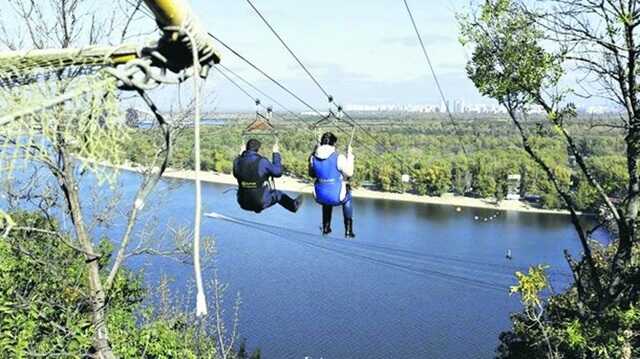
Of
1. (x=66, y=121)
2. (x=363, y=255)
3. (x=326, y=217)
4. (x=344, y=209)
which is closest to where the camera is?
(x=66, y=121)

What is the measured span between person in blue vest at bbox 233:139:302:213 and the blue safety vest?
21.0 inches

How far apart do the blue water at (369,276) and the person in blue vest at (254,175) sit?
2.34 metres

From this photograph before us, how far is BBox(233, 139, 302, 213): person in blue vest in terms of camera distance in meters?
4.18

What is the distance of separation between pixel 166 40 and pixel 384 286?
2001cm

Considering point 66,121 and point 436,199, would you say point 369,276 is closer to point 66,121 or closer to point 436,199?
point 66,121

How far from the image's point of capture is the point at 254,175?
418 centimetres

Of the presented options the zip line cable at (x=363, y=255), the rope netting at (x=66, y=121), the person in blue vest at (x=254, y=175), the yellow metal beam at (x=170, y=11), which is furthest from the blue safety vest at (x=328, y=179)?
the zip line cable at (x=363, y=255)

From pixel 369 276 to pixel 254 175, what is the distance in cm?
1846

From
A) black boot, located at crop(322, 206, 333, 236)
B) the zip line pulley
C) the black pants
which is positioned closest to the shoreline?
the black pants

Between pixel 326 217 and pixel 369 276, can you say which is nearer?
pixel 326 217

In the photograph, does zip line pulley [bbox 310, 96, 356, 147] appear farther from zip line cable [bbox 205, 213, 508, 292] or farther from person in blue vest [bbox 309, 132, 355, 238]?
zip line cable [bbox 205, 213, 508, 292]

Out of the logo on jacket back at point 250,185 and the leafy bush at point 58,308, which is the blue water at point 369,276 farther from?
the logo on jacket back at point 250,185

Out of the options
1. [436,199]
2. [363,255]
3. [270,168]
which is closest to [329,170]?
[270,168]

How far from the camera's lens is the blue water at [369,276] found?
1559 cm
